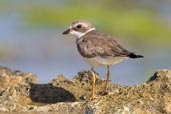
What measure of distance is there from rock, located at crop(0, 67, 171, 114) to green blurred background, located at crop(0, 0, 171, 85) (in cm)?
724

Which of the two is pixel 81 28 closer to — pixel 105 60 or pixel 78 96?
pixel 105 60

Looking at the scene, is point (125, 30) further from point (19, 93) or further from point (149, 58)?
point (19, 93)

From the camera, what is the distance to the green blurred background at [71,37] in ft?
61.5

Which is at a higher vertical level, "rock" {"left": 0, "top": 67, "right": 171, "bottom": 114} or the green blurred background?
the green blurred background

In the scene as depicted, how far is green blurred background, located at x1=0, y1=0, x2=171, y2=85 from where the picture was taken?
18.7 m

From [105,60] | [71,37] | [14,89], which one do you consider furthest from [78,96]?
[71,37]

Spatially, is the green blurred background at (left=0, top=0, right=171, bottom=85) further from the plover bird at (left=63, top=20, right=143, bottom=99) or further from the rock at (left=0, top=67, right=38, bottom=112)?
the rock at (left=0, top=67, right=38, bottom=112)

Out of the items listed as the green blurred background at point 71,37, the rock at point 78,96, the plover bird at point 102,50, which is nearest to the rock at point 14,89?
the rock at point 78,96

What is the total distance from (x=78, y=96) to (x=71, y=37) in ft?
38.4

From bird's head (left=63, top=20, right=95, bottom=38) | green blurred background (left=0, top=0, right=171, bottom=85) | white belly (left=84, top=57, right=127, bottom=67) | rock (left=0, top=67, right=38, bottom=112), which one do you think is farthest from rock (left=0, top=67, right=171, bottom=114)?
green blurred background (left=0, top=0, right=171, bottom=85)

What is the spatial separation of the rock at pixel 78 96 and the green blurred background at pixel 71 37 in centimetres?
724

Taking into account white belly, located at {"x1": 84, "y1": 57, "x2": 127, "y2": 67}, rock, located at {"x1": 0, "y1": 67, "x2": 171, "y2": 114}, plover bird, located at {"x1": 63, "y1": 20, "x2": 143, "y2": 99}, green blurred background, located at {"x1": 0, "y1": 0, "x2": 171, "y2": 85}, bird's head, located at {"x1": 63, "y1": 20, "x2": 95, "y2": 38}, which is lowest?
rock, located at {"x1": 0, "y1": 67, "x2": 171, "y2": 114}

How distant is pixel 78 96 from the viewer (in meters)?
9.34

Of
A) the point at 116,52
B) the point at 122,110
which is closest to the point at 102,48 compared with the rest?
the point at 116,52
